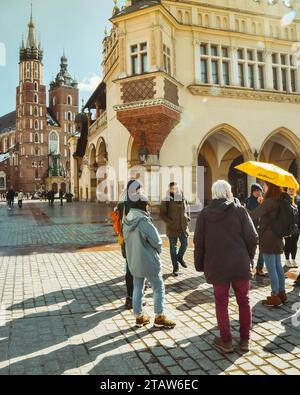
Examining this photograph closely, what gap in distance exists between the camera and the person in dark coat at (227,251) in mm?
3695

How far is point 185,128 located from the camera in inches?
787

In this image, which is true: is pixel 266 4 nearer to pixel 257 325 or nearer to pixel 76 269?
pixel 76 269

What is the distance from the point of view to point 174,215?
7.30 metres

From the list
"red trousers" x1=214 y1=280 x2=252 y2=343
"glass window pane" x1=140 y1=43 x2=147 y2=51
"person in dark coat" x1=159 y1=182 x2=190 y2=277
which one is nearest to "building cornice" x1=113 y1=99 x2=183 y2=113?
"glass window pane" x1=140 y1=43 x2=147 y2=51

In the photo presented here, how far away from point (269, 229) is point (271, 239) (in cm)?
16

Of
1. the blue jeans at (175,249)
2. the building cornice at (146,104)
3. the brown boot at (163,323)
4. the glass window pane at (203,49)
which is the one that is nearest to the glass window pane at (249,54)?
the glass window pane at (203,49)

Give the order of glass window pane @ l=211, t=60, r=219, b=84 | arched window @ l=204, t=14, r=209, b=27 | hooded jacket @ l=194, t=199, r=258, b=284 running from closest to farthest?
1. hooded jacket @ l=194, t=199, r=258, b=284
2. arched window @ l=204, t=14, r=209, b=27
3. glass window pane @ l=211, t=60, r=219, b=84

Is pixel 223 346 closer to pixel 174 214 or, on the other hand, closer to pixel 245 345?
pixel 245 345

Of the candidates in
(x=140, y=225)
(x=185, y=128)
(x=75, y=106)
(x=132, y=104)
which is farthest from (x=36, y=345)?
(x=75, y=106)

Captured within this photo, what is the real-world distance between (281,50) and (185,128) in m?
8.52

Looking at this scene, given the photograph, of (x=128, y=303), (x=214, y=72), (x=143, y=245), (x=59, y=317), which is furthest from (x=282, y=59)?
(x=59, y=317)

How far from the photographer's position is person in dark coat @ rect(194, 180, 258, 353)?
145 inches

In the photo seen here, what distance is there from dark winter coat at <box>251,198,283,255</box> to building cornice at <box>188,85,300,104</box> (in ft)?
52.0

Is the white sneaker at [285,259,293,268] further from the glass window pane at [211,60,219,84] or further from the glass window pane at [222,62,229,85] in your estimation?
the glass window pane at [222,62,229,85]
